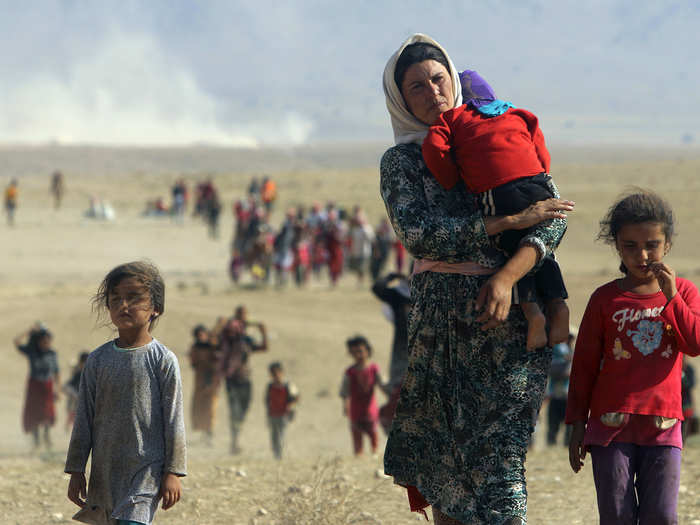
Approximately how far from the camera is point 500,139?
3193mm

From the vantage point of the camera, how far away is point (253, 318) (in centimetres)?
1559

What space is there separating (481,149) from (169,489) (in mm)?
1403

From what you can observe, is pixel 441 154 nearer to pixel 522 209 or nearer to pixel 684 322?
pixel 522 209

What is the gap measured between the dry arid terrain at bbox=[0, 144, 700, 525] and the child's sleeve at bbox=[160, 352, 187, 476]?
1.52 m

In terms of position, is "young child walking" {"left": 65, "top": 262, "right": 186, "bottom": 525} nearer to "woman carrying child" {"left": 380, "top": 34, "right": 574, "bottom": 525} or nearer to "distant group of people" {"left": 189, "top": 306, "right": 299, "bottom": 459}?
"woman carrying child" {"left": 380, "top": 34, "right": 574, "bottom": 525}

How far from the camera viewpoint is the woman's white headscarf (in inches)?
134

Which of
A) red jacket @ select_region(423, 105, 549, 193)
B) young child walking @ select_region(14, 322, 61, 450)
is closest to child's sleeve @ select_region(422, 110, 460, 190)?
red jacket @ select_region(423, 105, 549, 193)

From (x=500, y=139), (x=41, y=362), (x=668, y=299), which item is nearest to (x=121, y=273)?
(x=500, y=139)

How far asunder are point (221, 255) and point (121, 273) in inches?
888

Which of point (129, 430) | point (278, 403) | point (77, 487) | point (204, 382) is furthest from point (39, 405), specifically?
point (129, 430)

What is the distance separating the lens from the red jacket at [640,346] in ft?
10.9

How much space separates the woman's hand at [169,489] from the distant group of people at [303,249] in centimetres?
1568

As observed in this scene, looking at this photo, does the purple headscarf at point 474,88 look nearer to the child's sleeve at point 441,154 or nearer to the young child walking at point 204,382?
the child's sleeve at point 441,154

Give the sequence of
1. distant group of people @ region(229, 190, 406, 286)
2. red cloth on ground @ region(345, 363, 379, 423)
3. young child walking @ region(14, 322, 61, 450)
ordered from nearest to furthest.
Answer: red cloth on ground @ region(345, 363, 379, 423), young child walking @ region(14, 322, 61, 450), distant group of people @ region(229, 190, 406, 286)
